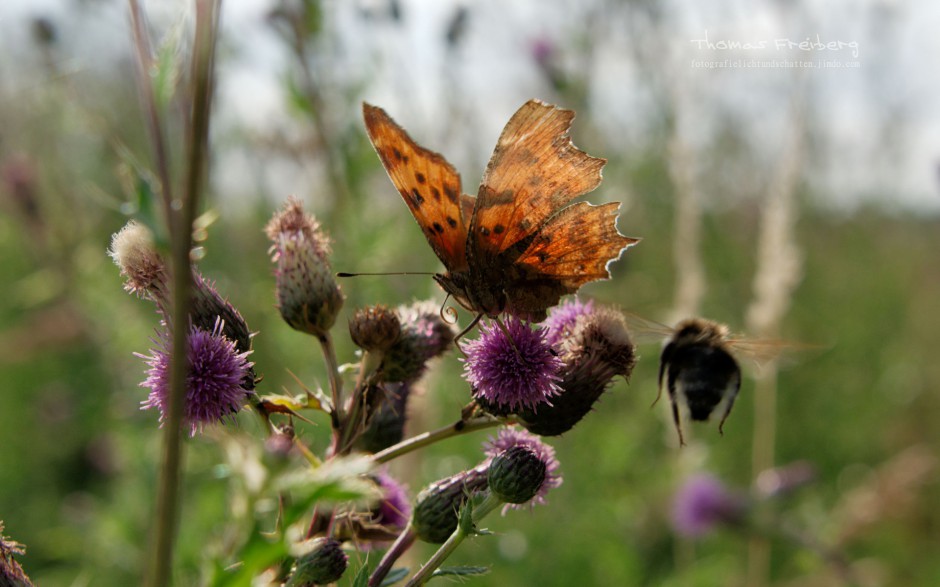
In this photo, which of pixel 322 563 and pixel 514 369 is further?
pixel 514 369

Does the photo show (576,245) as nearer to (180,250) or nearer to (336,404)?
(336,404)

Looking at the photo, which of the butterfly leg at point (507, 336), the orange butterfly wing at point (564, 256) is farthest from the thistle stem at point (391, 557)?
the orange butterfly wing at point (564, 256)

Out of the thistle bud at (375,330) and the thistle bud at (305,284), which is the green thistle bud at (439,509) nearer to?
the thistle bud at (375,330)

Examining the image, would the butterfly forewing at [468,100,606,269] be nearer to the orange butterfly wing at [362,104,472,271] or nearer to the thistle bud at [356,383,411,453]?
the orange butterfly wing at [362,104,472,271]

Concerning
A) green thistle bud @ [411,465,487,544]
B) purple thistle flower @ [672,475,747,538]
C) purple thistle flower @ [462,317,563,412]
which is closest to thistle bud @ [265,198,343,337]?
purple thistle flower @ [462,317,563,412]

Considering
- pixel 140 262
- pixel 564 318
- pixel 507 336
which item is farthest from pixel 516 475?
pixel 140 262

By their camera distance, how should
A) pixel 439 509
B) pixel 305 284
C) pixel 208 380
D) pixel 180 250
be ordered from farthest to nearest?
pixel 305 284 < pixel 439 509 < pixel 208 380 < pixel 180 250

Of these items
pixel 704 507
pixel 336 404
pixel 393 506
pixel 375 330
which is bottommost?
pixel 704 507
